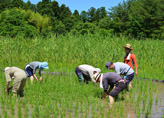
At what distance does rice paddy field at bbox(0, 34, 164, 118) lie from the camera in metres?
6.46

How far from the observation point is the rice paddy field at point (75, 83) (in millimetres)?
6461

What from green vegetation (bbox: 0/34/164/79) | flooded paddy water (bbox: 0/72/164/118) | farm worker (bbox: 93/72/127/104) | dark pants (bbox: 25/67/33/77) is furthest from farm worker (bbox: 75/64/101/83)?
green vegetation (bbox: 0/34/164/79)

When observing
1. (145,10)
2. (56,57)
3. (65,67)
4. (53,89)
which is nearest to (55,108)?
(53,89)

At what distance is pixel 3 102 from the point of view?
7113 mm

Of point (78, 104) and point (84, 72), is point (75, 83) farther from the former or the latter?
point (78, 104)

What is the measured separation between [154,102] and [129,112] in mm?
1438

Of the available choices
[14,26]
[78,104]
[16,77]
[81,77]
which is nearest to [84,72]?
[81,77]

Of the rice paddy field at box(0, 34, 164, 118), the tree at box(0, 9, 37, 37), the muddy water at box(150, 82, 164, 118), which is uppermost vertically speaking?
the tree at box(0, 9, 37, 37)

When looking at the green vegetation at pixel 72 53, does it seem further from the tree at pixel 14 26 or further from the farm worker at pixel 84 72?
the tree at pixel 14 26

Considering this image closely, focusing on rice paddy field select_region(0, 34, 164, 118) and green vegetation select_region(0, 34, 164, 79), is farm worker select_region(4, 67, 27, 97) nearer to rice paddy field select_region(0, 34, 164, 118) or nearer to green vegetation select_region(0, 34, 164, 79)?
rice paddy field select_region(0, 34, 164, 118)

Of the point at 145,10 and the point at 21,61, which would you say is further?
the point at 145,10

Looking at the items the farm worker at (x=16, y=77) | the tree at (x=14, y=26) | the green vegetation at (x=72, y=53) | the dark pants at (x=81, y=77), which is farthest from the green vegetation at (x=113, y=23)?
the farm worker at (x=16, y=77)

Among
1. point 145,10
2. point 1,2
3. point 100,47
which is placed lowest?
point 100,47

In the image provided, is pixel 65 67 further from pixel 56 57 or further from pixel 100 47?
pixel 100 47
